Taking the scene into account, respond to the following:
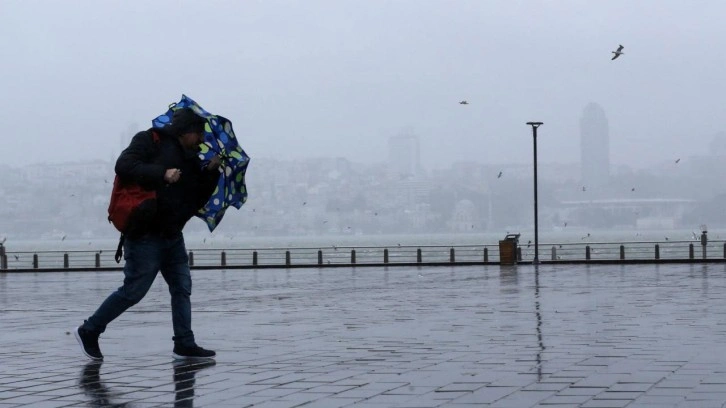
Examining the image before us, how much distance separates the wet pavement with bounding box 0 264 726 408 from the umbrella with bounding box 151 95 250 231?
108cm

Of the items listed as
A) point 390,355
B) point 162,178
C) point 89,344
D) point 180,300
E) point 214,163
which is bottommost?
point 390,355

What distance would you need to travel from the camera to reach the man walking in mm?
8859

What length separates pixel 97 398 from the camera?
7.00m

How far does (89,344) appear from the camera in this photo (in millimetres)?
9094

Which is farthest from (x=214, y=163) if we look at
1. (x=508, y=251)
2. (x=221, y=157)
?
(x=508, y=251)

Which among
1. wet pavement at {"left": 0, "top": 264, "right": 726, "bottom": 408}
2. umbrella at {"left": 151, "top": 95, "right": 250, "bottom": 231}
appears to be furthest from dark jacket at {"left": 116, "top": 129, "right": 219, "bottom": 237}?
wet pavement at {"left": 0, "top": 264, "right": 726, "bottom": 408}

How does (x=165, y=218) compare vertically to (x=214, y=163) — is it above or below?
below

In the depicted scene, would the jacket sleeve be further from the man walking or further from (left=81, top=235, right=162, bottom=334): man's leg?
(left=81, top=235, right=162, bottom=334): man's leg

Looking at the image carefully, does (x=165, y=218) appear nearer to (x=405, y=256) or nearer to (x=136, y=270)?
(x=136, y=270)

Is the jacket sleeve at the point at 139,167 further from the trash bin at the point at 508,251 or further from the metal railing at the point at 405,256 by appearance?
the trash bin at the point at 508,251

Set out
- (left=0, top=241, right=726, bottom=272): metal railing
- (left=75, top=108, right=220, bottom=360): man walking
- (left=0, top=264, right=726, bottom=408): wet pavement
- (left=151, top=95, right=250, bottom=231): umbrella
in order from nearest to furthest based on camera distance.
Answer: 1. (left=0, top=264, right=726, bottom=408): wet pavement
2. (left=75, top=108, right=220, bottom=360): man walking
3. (left=151, top=95, right=250, bottom=231): umbrella
4. (left=0, top=241, right=726, bottom=272): metal railing

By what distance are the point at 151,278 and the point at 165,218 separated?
1.42 feet

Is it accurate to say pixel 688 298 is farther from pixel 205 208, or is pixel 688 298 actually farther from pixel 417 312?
pixel 205 208

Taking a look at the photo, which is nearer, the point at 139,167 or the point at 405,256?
the point at 139,167
